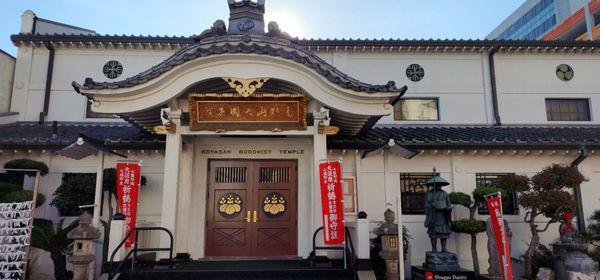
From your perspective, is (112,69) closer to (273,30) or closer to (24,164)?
(24,164)

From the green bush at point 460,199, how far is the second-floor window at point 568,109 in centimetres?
651

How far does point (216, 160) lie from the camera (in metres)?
11.4

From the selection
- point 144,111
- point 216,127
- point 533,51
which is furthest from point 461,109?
point 144,111

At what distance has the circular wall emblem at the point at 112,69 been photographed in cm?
1516

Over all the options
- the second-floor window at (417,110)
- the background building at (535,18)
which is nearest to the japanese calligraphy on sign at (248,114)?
the second-floor window at (417,110)

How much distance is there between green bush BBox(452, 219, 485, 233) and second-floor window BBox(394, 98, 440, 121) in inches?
195

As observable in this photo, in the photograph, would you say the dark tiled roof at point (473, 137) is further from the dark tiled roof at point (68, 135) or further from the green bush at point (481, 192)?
the dark tiled roof at point (68, 135)

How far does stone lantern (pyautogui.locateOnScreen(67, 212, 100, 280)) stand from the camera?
809 cm

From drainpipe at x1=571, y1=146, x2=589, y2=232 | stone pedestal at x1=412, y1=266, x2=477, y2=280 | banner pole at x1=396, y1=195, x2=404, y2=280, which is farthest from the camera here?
drainpipe at x1=571, y1=146, x2=589, y2=232

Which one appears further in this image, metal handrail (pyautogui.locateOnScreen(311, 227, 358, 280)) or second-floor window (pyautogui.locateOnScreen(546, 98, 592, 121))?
second-floor window (pyautogui.locateOnScreen(546, 98, 592, 121))

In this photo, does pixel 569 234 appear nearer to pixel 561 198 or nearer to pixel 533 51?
pixel 561 198

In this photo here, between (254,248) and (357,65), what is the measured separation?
810 cm

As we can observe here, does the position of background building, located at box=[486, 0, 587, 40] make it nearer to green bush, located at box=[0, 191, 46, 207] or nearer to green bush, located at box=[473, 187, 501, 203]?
green bush, located at box=[473, 187, 501, 203]

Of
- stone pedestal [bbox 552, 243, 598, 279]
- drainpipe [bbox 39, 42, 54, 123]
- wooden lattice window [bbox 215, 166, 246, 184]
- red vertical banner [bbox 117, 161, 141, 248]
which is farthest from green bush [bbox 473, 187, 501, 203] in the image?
drainpipe [bbox 39, 42, 54, 123]
